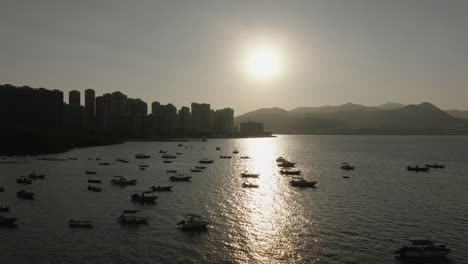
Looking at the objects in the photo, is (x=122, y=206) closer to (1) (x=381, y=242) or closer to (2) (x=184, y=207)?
(2) (x=184, y=207)

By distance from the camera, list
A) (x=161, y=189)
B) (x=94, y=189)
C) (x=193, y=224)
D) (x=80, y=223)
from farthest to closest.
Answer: (x=161, y=189), (x=94, y=189), (x=80, y=223), (x=193, y=224)

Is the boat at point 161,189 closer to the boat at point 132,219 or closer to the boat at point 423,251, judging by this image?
the boat at point 132,219

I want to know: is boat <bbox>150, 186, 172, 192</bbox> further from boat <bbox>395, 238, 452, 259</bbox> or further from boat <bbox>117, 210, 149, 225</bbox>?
boat <bbox>395, 238, 452, 259</bbox>

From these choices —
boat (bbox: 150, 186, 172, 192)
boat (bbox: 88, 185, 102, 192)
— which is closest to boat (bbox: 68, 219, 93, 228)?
boat (bbox: 150, 186, 172, 192)

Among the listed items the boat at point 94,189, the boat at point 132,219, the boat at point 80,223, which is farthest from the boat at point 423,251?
the boat at point 94,189

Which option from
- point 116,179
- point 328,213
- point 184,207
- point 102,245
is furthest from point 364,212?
point 116,179

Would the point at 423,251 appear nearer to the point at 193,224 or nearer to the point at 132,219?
the point at 193,224

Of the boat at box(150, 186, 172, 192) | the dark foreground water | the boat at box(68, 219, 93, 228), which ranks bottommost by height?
the dark foreground water

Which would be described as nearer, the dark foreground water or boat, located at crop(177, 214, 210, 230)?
the dark foreground water

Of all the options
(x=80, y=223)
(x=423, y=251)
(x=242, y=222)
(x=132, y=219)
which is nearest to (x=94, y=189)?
(x=80, y=223)
